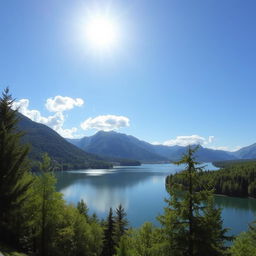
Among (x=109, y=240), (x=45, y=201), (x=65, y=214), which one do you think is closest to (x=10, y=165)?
(x=45, y=201)

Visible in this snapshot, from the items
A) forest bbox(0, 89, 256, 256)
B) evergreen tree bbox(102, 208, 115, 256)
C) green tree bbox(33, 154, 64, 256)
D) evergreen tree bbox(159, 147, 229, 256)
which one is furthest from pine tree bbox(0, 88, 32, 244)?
evergreen tree bbox(102, 208, 115, 256)

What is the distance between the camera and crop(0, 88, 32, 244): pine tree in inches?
634

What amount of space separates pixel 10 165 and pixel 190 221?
12.0 meters

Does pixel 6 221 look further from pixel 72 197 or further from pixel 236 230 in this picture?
pixel 72 197

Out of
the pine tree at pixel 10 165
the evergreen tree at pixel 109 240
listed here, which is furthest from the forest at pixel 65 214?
the evergreen tree at pixel 109 240

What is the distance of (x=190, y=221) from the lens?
41.8ft

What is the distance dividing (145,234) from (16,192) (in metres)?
14.3

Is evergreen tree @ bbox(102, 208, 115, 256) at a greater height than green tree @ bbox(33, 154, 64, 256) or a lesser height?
lesser

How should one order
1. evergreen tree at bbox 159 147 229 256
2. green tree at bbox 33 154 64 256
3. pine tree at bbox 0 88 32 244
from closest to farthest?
evergreen tree at bbox 159 147 229 256, pine tree at bbox 0 88 32 244, green tree at bbox 33 154 64 256

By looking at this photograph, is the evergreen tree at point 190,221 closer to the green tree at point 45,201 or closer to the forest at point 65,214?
the forest at point 65,214

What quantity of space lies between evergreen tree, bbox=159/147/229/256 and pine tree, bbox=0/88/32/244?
10.0 meters

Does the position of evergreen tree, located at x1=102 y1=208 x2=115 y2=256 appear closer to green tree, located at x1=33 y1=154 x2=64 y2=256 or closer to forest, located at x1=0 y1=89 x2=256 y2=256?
forest, located at x1=0 y1=89 x2=256 y2=256

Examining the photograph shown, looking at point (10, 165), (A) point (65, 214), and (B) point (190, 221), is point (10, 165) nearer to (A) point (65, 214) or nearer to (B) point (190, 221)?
(B) point (190, 221)

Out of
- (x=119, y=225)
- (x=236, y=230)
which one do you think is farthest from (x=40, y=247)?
(x=236, y=230)
